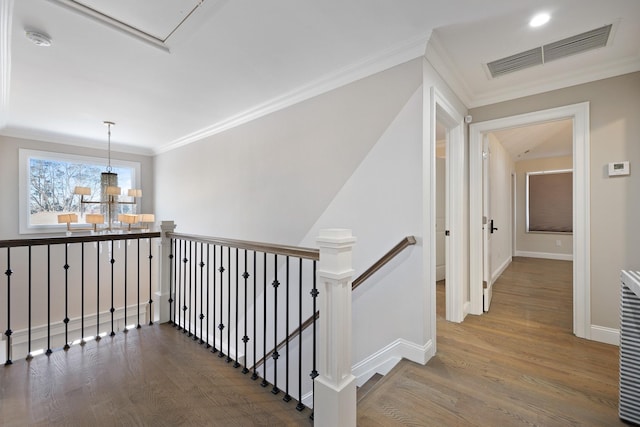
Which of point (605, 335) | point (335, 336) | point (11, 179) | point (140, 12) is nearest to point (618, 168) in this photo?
point (605, 335)

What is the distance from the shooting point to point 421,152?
2.18 meters

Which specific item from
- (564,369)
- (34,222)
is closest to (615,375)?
(564,369)

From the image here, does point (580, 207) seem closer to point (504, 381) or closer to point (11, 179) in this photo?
point (504, 381)

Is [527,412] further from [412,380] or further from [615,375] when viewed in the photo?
[615,375]

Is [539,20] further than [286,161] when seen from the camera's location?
No

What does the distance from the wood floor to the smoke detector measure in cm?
349

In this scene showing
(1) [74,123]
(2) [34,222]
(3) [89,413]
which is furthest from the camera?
(2) [34,222]

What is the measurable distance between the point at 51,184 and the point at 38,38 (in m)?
3.72

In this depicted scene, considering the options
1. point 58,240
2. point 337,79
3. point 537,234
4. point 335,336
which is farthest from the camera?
point 537,234

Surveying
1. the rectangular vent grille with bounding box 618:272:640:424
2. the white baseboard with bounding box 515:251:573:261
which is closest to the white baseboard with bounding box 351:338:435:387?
the rectangular vent grille with bounding box 618:272:640:424

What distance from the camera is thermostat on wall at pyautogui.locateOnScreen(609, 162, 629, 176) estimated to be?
A: 7.92 ft

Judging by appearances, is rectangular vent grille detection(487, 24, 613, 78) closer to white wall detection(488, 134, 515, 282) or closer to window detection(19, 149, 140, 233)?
white wall detection(488, 134, 515, 282)

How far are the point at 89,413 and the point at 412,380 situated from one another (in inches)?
79.1

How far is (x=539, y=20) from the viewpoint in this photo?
1952 millimetres
